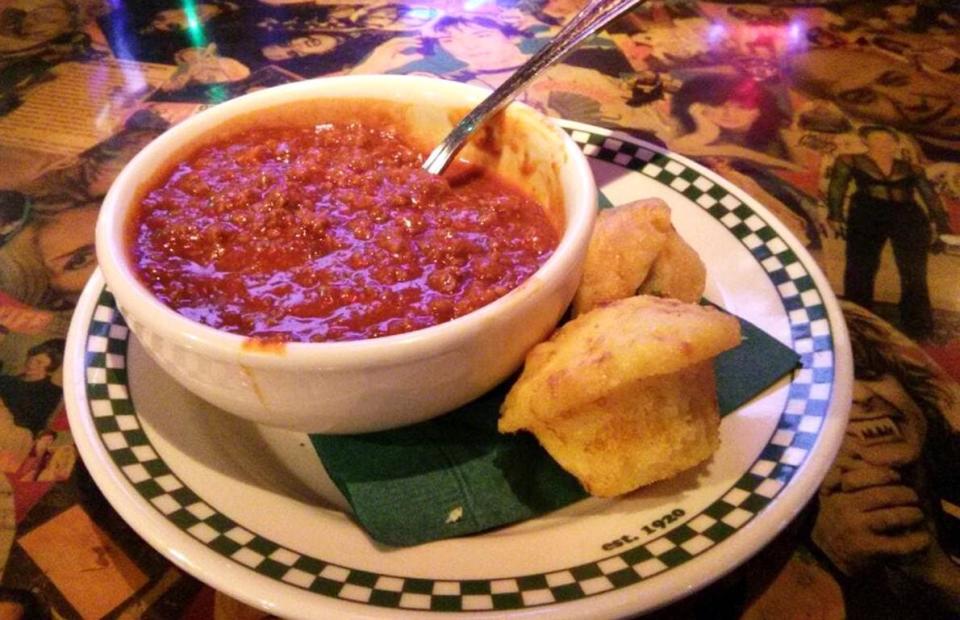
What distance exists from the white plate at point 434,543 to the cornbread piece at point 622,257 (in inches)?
9.8

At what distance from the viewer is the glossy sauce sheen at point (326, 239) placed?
1461mm

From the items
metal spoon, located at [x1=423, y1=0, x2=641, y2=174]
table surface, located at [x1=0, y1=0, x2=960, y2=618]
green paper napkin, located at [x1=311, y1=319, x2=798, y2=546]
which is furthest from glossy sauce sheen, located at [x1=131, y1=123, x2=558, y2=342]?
table surface, located at [x1=0, y1=0, x2=960, y2=618]

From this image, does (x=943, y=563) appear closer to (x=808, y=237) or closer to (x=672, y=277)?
(x=672, y=277)

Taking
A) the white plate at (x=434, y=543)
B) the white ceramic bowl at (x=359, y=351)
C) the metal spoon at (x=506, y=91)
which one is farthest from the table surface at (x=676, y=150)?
the metal spoon at (x=506, y=91)

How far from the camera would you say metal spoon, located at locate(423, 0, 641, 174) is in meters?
1.86

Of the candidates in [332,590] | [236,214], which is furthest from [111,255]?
[332,590]

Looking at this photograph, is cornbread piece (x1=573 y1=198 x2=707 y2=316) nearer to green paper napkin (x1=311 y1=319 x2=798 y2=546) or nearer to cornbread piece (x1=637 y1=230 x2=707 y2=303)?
cornbread piece (x1=637 y1=230 x2=707 y2=303)

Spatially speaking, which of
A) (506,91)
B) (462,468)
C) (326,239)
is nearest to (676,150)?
(506,91)

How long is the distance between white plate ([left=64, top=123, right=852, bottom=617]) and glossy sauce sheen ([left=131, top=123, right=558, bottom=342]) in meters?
0.22

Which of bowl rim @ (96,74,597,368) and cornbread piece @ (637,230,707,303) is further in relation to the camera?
cornbread piece @ (637,230,707,303)

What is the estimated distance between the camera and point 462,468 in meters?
1.43

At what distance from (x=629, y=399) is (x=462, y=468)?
1.07 feet

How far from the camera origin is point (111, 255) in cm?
147

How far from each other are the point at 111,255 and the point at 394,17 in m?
2.25
